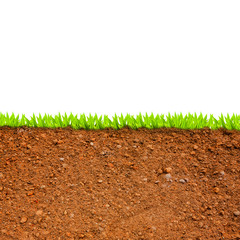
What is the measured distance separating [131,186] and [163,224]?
2.19 ft

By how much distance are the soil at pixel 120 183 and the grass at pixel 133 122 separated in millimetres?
108

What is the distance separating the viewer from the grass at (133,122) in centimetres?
556

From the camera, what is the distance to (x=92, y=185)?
463 cm

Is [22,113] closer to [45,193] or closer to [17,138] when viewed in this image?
[17,138]

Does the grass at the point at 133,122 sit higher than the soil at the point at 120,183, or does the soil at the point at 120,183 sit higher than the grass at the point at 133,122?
the grass at the point at 133,122

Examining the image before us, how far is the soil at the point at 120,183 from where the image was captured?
4.15 metres

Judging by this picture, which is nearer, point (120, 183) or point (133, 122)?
point (120, 183)

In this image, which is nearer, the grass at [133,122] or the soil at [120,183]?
the soil at [120,183]

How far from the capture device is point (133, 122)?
5.55 m

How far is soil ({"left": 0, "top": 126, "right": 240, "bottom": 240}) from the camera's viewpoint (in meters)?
4.15

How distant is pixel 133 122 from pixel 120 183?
123 centimetres

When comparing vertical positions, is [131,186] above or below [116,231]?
above

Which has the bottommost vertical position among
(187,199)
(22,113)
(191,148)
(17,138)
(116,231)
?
(116,231)

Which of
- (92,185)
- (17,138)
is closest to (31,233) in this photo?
(92,185)
